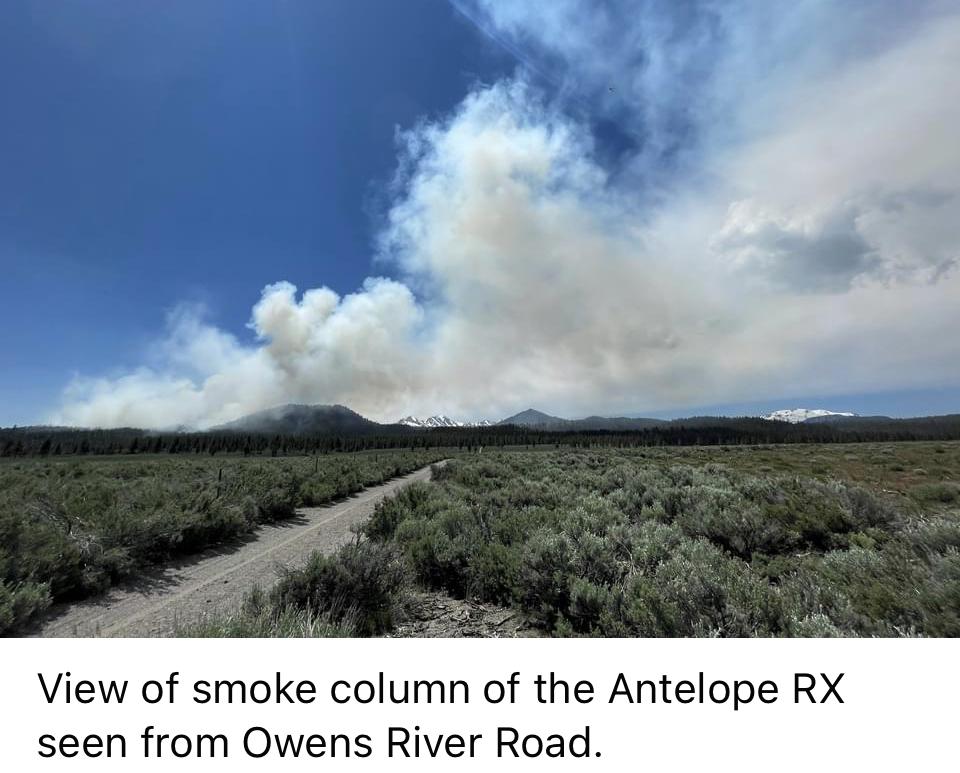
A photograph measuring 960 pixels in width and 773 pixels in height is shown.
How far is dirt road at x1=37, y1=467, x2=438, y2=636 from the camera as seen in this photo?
660 cm

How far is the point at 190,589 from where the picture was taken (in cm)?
845

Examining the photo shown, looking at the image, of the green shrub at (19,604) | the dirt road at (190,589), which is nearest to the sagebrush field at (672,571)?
the dirt road at (190,589)

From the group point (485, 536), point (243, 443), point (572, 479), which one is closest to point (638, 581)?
point (485, 536)

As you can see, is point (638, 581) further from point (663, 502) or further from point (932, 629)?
point (663, 502)

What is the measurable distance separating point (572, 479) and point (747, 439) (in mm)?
200127

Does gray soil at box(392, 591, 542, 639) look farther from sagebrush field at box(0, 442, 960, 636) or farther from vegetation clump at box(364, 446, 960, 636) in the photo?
vegetation clump at box(364, 446, 960, 636)

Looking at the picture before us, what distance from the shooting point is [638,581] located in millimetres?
5629

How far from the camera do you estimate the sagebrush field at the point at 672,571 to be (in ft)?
14.8

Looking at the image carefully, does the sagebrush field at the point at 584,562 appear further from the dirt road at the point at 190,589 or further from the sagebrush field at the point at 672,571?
the dirt road at the point at 190,589

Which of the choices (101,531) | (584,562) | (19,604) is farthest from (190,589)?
(584,562)

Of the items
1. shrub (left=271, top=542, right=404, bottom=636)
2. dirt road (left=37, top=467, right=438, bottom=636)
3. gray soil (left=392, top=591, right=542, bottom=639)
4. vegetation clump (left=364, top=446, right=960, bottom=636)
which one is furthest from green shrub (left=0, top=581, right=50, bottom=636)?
vegetation clump (left=364, top=446, right=960, bottom=636)

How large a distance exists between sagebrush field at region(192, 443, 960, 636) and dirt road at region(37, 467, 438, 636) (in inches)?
66.8

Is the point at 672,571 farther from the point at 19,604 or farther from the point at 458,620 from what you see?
the point at 19,604

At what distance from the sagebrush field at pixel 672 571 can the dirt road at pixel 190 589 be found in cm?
170
